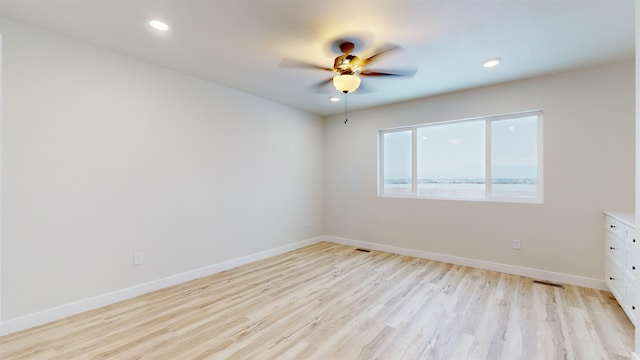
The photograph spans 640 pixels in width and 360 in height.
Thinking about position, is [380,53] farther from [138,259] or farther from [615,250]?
[138,259]

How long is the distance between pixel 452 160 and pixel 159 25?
4033 millimetres

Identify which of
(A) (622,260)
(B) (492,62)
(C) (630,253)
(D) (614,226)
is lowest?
(A) (622,260)

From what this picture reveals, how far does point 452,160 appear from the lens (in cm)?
419

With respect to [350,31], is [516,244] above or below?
below

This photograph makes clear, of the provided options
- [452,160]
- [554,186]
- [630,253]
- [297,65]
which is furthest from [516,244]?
[297,65]

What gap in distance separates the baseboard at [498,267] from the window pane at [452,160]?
0.93 m

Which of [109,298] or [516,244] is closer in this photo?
[109,298]

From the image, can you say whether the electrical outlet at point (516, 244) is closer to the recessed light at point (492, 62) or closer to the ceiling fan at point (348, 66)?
the recessed light at point (492, 62)

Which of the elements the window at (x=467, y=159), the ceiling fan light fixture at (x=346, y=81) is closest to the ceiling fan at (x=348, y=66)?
the ceiling fan light fixture at (x=346, y=81)

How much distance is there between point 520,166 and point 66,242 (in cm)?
516

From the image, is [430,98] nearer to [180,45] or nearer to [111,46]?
[180,45]

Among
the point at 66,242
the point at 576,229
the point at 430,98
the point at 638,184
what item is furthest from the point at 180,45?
the point at 576,229

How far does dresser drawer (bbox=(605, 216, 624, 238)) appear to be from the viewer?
2486 mm

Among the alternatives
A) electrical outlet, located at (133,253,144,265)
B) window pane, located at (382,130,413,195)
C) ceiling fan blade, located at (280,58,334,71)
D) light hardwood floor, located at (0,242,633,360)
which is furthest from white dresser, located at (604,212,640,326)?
electrical outlet, located at (133,253,144,265)
